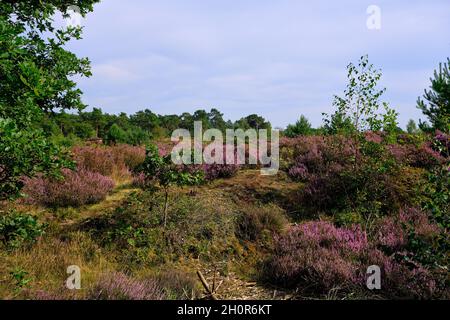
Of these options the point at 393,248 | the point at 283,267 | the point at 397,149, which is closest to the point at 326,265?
the point at 283,267

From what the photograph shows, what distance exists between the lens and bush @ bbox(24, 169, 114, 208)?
759 centimetres

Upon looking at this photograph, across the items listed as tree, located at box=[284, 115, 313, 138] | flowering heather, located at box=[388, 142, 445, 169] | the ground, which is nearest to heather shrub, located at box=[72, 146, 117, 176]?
the ground

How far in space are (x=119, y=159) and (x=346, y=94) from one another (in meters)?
6.56

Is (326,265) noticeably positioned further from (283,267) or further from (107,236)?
(107,236)

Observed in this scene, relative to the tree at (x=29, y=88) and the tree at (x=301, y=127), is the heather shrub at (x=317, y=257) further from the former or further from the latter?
the tree at (x=301, y=127)

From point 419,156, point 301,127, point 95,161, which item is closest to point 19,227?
point 95,161

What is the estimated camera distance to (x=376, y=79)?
779 centimetres

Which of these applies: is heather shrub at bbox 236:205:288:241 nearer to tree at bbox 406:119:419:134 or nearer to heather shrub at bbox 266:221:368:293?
heather shrub at bbox 266:221:368:293

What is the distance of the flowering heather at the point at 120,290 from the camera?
402 centimetres

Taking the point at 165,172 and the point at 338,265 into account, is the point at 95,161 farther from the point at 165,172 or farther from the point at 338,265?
the point at 338,265

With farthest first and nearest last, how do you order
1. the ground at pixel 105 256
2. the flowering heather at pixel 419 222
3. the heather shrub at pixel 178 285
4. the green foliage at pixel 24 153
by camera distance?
the flowering heather at pixel 419 222 < the ground at pixel 105 256 < the heather shrub at pixel 178 285 < the green foliage at pixel 24 153

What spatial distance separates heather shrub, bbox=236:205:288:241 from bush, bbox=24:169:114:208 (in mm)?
3147

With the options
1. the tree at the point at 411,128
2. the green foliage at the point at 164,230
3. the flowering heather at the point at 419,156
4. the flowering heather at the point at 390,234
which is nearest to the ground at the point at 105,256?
the green foliage at the point at 164,230

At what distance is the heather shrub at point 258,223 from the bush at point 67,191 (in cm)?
315
